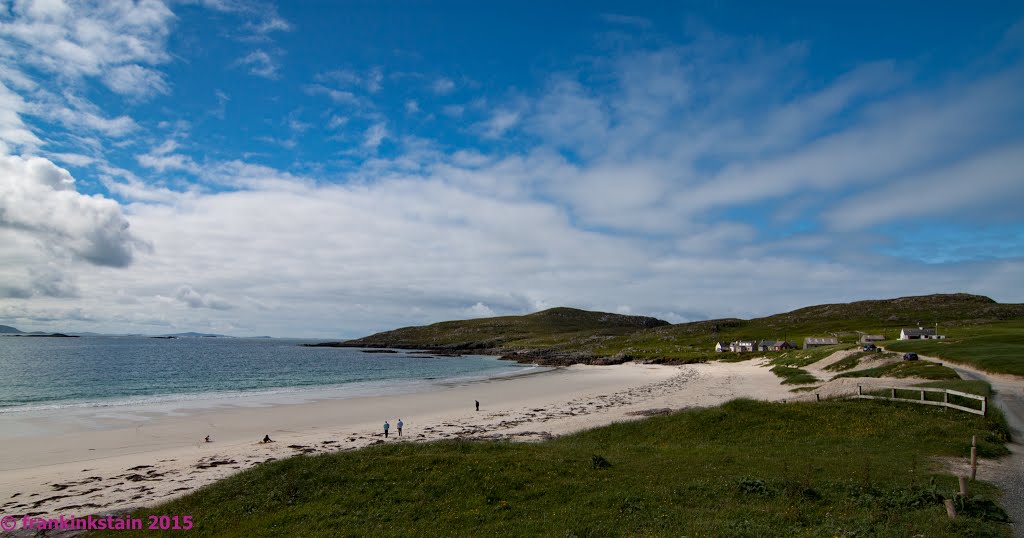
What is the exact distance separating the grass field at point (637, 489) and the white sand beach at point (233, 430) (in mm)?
8687

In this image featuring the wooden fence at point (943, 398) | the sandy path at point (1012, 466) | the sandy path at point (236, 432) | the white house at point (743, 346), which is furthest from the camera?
the white house at point (743, 346)

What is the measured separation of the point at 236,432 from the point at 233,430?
967 millimetres

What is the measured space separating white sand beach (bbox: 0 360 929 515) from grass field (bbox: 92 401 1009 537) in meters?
8.69

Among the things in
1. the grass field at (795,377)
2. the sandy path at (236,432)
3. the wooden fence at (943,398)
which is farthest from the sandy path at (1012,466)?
the grass field at (795,377)

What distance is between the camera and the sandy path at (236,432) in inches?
941

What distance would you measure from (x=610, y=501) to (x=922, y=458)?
12.8 m

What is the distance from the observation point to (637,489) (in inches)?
616

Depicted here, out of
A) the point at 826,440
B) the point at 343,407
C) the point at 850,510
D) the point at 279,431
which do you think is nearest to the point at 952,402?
the point at 826,440

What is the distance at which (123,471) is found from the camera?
26.8 meters

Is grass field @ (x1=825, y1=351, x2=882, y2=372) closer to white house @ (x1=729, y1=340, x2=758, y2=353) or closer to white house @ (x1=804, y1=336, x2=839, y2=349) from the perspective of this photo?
white house @ (x1=804, y1=336, x2=839, y2=349)

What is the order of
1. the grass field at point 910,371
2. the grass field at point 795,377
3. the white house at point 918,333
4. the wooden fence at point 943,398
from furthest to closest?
the white house at point 918,333 < the grass field at point 795,377 < the grass field at point 910,371 < the wooden fence at point 943,398

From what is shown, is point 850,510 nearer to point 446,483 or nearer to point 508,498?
point 508,498

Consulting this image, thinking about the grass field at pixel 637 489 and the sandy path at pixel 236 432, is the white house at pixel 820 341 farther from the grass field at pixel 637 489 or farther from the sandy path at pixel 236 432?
the grass field at pixel 637 489

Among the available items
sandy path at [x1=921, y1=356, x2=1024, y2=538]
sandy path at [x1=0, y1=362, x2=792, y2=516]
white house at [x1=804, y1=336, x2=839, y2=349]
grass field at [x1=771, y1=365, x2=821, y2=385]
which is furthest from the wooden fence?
white house at [x1=804, y1=336, x2=839, y2=349]
